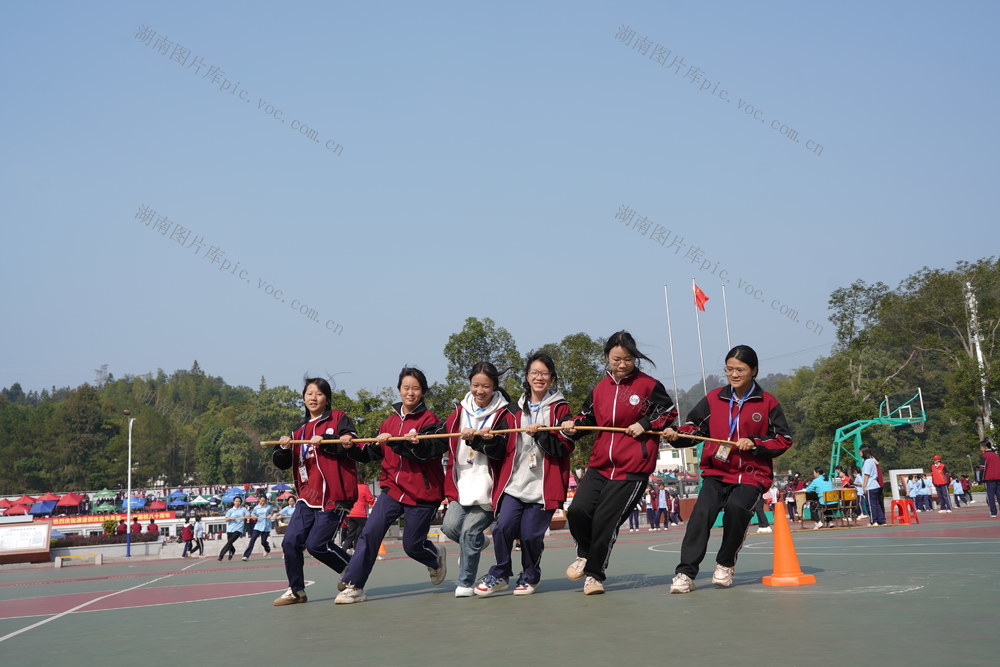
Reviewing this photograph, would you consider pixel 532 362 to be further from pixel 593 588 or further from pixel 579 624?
pixel 579 624

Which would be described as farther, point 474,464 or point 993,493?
point 993,493

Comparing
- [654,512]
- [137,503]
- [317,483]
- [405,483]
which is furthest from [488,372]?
[137,503]

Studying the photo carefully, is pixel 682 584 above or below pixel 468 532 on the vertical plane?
below

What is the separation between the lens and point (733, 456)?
7289mm

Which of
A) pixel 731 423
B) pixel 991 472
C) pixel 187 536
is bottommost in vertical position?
pixel 187 536

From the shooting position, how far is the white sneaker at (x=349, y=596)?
301 inches

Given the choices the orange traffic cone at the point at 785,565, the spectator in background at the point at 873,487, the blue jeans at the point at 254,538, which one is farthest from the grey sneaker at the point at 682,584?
the blue jeans at the point at 254,538

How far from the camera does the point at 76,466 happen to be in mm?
108188

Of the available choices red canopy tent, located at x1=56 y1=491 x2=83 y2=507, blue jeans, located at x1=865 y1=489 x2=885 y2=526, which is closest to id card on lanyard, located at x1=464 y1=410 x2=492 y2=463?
blue jeans, located at x1=865 y1=489 x2=885 y2=526

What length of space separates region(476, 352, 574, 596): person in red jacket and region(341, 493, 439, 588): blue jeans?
71 cm

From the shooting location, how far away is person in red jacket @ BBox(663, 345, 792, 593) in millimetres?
7117

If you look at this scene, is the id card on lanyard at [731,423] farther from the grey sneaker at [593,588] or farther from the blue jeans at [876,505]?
the blue jeans at [876,505]

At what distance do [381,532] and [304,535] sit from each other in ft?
2.48

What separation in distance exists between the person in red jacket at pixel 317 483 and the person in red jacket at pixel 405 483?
0.91 feet
